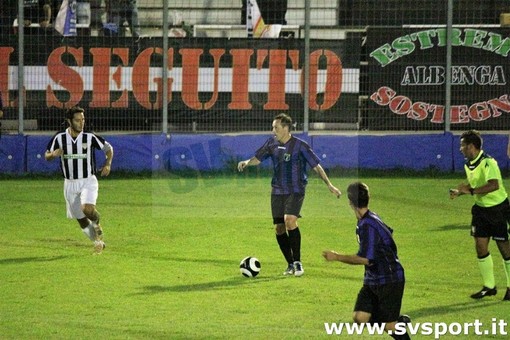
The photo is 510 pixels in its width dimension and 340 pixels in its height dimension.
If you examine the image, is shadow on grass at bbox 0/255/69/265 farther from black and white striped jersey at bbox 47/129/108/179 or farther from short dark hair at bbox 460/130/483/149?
short dark hair at bbox 460/130/483/149

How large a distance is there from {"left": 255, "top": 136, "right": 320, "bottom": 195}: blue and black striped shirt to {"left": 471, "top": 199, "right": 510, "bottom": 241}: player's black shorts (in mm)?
2551

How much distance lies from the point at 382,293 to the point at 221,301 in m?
3.05

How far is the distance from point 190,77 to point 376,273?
593 inches

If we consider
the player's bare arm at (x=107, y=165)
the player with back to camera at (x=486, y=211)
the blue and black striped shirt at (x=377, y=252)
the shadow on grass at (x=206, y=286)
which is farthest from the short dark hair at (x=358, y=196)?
the player's bare arm at (x=107, y=165)

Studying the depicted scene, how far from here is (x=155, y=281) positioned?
13.9 meters

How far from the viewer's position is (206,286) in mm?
13555

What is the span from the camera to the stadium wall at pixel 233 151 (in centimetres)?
2414

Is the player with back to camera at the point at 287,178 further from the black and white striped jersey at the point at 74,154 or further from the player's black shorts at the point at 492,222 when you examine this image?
the black and white striped jersey at the point at 74,154

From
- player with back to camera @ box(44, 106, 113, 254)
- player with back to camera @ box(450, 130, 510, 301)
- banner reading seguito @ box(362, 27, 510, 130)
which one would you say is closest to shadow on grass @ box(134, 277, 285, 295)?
player with back to camera @ box(450, 130, 510, 301)

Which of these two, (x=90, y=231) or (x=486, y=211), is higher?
(x=486, y=211)

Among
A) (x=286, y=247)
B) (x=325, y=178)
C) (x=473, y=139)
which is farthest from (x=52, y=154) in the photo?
(x=473, y=139)

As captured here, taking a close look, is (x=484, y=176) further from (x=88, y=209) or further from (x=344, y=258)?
(x=88, y=209)

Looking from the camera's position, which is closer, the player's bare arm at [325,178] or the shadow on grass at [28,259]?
the player's bare arm at [325,178]

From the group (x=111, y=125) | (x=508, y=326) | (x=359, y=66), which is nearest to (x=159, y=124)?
(x=111, y=125)
